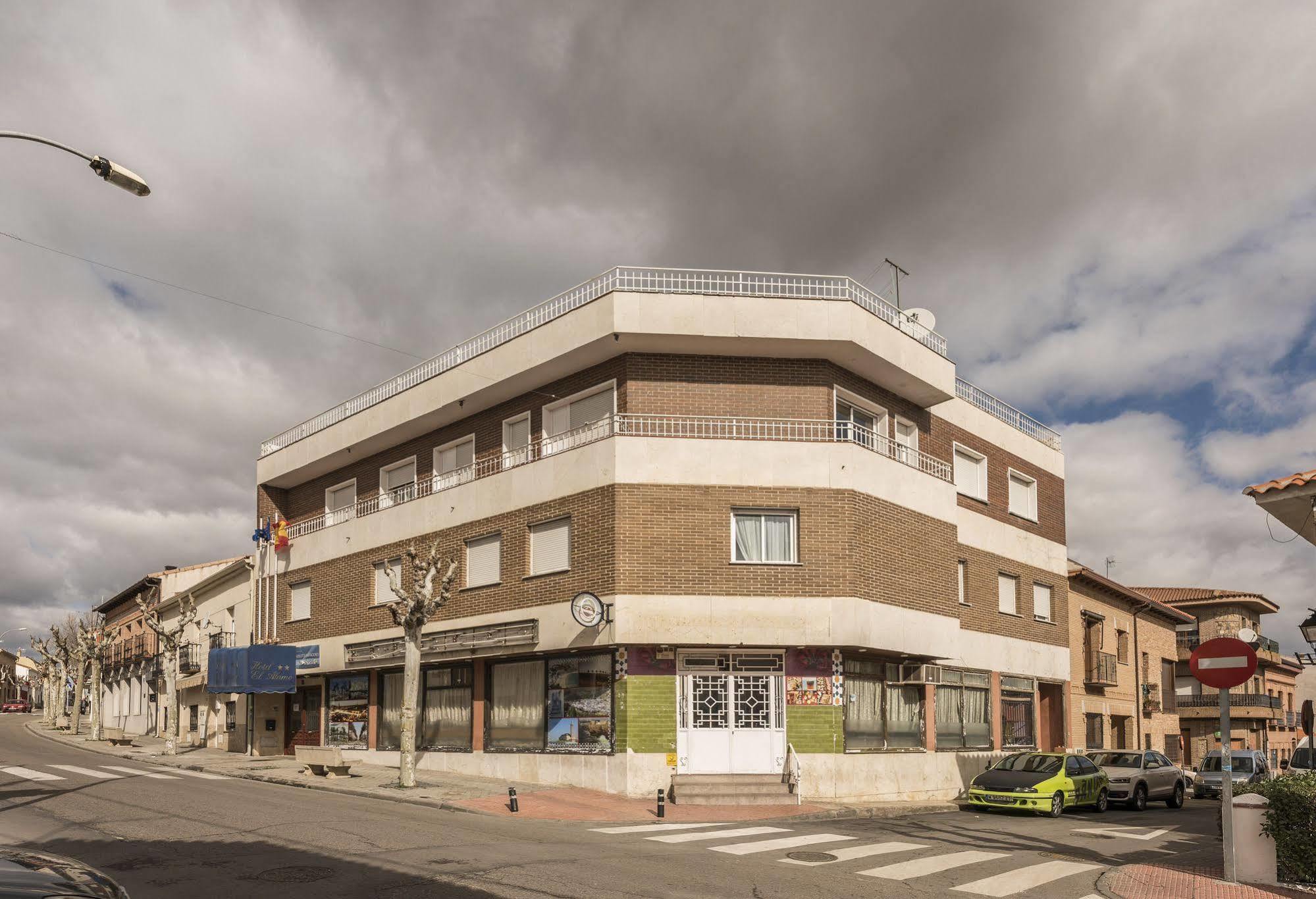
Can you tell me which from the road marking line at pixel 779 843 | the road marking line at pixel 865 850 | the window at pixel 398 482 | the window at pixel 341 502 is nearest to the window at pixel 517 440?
the window at pixel 398 482

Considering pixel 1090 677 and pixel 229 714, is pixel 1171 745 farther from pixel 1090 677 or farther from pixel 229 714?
pixel 229 714

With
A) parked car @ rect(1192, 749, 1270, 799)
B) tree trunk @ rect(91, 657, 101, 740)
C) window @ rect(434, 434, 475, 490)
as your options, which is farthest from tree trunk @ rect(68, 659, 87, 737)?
parked car @ rect(1192, 749, 1270, 799)

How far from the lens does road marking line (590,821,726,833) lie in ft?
58.5

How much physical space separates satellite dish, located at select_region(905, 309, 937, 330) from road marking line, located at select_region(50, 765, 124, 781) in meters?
22.7

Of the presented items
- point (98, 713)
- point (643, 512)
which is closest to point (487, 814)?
point (643, 512)

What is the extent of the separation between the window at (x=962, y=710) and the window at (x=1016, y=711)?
1191 mm

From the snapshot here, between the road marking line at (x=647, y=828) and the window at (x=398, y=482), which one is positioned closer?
the road marking line at (x=647, y=828)

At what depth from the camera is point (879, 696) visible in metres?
26.6

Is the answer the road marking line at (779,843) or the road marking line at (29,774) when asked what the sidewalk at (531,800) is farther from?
the road marking line at (29,774)

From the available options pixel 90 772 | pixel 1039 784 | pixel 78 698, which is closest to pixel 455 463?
pixel 90 772

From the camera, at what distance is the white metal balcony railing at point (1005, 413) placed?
32.9 meters

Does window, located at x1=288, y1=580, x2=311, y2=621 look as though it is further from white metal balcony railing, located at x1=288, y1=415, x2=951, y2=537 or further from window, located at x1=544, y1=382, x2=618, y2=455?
window, located at x1=544, y1=382, x2=618, y2=455

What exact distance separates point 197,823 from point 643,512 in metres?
11.6

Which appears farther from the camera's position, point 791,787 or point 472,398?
point 472,398
